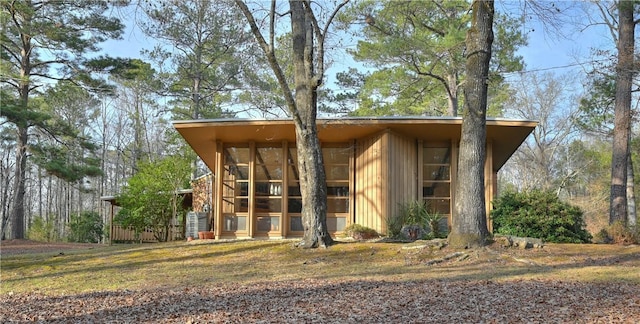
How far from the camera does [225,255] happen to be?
397 inches

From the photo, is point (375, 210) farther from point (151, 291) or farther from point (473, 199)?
point (151, 291)

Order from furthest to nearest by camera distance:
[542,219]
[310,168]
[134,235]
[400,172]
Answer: [134,235] → [400,172] → [542,219] → [310,168]

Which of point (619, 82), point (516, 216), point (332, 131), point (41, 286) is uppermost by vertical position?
point (619, 82)

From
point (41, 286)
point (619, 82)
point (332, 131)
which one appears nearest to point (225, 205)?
point (332, 131)

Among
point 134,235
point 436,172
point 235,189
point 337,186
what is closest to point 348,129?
point 337,186

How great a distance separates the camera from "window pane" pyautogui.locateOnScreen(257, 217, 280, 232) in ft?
44.4

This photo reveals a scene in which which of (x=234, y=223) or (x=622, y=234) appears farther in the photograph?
(x=234, y=223)

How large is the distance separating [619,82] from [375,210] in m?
7.05

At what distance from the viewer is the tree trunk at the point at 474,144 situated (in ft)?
29.6

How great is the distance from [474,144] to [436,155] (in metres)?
4.41

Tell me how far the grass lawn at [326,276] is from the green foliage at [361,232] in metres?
1.84

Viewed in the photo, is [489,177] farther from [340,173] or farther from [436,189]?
[340,173]

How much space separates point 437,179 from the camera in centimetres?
1348

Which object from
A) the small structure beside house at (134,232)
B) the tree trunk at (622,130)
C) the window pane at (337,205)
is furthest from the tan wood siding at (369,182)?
the small structure beside house at (134,232)
